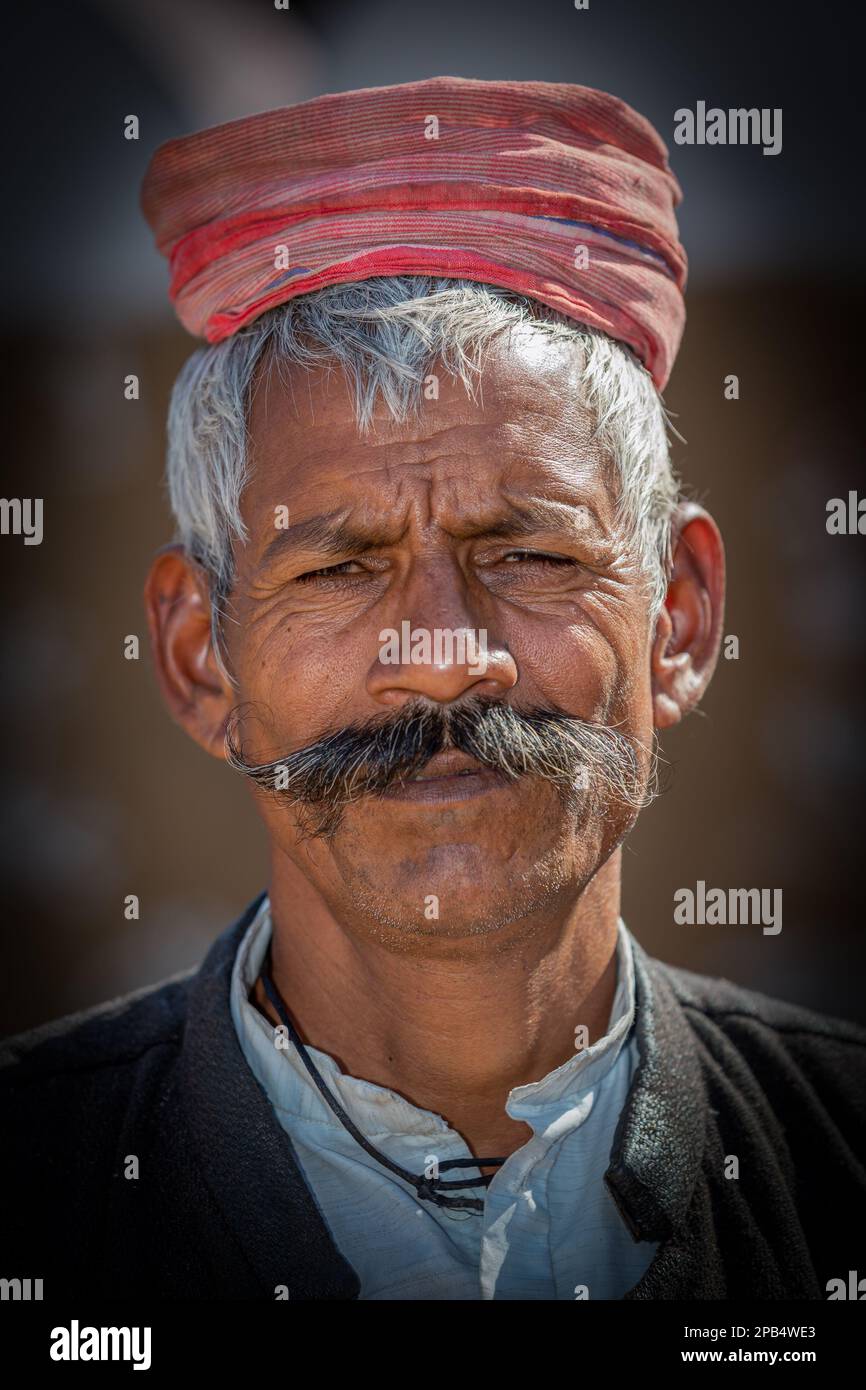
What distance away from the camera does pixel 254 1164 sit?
1.76 meters

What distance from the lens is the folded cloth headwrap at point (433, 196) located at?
174 cm

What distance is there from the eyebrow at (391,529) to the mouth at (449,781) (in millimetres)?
310

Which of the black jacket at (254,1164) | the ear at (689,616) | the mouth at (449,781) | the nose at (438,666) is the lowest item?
the black jacket at (254,1164)

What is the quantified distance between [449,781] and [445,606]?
0.76 ft

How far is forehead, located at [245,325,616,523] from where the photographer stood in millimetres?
1708

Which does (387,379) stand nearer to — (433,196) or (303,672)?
(433,196)

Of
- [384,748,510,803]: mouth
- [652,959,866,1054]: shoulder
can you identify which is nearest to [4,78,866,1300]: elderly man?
[384,748,510,803]: mouth

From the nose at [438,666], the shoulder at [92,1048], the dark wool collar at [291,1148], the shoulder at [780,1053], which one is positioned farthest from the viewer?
the shoulder at [780,1053]

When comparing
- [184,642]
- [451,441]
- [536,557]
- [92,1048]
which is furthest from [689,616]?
[92,1048]

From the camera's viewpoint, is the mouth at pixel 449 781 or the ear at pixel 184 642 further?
the ear at pixel 184 642

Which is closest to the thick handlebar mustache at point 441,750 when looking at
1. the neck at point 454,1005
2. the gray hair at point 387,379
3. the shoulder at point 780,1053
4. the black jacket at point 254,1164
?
the neck at point 454,1005

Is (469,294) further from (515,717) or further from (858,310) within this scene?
(858,310)

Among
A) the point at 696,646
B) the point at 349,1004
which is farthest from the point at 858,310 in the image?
the point at 349,1004

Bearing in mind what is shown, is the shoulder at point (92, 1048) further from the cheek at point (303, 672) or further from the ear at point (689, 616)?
the ear at point (689, 616)
